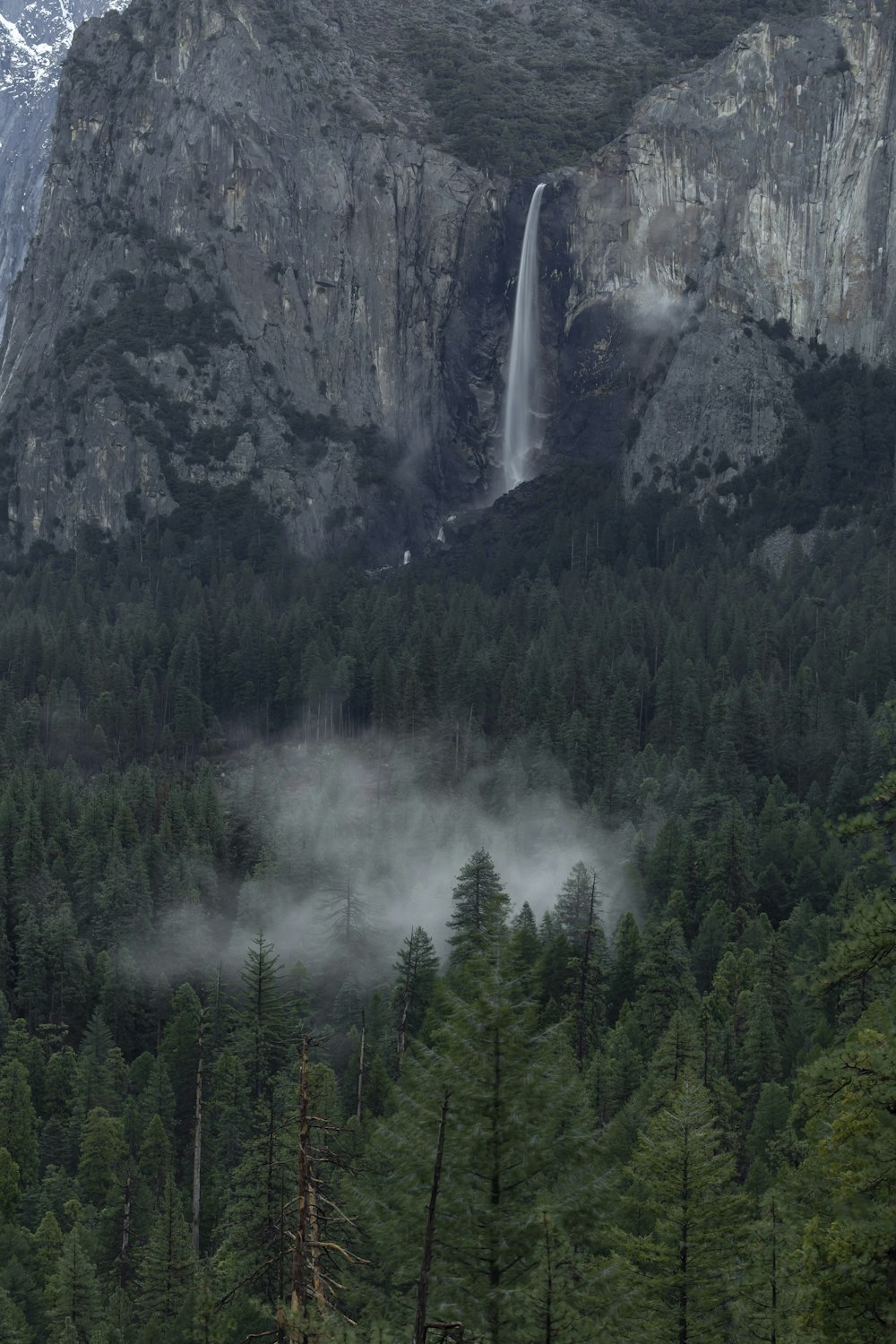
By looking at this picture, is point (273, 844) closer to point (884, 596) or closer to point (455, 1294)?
point (884, 596)

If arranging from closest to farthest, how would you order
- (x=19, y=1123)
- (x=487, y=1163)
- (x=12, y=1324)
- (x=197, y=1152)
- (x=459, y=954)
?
(x=487, y=1163), (x=12, y=1324), (x=197, y=1152), (x=19, y=1123), (x=459, y=954)

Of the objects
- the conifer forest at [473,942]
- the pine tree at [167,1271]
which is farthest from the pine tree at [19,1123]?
the pine tree at [167,1271]

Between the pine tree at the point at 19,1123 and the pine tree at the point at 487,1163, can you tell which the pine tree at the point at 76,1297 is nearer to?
the pine tree at the point at 19,1123

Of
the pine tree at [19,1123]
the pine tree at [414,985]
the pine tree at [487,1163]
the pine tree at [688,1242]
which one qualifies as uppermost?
the pine tree at [487,1163]

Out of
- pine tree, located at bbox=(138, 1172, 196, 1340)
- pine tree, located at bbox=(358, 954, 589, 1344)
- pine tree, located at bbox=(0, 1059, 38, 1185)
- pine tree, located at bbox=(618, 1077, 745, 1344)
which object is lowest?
pine tree, located at bbox=(0, 1059, 38, 1185)

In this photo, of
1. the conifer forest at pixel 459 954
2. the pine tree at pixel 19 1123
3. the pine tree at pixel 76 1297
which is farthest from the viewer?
the pine tree at pixel 19 1123

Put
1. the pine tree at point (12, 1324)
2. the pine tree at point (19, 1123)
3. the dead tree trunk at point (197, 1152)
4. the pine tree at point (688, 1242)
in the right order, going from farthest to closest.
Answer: the pine tree at point (19, 1123)
the dead tree trunk at point (197, 1152)
the pine tree at point (12, 1324)
the pine tree at point (688, 1242)

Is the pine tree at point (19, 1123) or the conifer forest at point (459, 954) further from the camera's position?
the pine tree at point (19, 1123)

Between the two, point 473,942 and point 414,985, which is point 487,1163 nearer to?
point 473,942

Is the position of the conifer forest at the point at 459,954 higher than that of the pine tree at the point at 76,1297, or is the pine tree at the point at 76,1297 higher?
the conifer forest at the point at 459,954

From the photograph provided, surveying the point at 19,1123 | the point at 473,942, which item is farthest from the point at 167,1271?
the point at 19,1123

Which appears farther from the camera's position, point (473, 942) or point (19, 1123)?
point (19, 1123)

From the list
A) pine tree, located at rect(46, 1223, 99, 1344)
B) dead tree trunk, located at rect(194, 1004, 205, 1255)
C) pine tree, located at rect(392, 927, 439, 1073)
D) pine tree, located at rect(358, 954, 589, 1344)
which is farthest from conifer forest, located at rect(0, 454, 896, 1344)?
dead tree trunk, located at rect(194, 1004, 205, 1255)

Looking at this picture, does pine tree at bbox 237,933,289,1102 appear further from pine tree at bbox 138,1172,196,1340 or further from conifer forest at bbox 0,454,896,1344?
pine tree at bbox 138,1172,196,1340
